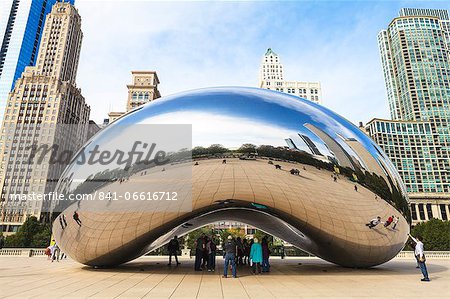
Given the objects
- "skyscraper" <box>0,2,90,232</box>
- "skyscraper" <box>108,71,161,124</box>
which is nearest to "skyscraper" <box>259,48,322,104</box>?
"skyscraper" <box>108,71,161,124</box>

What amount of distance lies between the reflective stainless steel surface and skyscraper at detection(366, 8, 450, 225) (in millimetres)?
114431

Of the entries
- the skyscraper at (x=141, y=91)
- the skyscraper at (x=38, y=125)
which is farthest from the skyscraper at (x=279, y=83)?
the skyscraper at (x=38, y=125)

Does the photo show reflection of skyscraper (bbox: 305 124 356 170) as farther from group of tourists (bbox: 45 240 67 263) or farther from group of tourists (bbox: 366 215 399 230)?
→ group of tourists (bbox: 45 240 67 263)

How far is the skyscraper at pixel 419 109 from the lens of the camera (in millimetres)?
125875

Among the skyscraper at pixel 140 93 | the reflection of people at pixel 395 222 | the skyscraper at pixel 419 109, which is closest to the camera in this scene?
the reflection of people at pixel 395 222

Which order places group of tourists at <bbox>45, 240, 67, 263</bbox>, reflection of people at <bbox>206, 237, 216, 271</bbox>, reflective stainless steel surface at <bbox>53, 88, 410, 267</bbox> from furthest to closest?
1. group of tourists at <bbox>45, 240, 67, 263</bbox>
2. reflection of people at <bbox>206, 237, 216, 271</bbox>
3. reflective stainless steel surface at <bbox>53, 88, 410, 267</bbox>

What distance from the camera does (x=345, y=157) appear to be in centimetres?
835

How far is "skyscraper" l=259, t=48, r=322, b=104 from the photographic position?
16250cm

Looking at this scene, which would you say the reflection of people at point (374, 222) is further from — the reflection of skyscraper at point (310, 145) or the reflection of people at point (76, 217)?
the reflection of people at point (76, 217)

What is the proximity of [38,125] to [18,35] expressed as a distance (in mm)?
78064

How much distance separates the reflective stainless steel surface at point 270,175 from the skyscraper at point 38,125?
9816 centimetres

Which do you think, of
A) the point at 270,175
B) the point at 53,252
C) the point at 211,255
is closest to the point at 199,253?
the point at 211,255

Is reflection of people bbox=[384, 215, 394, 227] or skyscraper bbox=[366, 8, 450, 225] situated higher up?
skyscraper bbox=[366, 8, 450, 225]

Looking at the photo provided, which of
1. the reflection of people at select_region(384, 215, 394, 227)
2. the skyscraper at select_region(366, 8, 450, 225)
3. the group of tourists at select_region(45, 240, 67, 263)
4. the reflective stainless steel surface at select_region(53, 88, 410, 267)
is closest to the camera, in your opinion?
the reflective stainless steel surface at select_region(53, 88, 410, 267)
